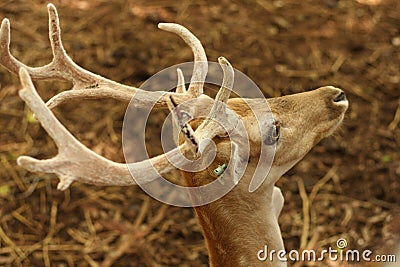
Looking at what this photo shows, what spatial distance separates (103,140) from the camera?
12.6 feet

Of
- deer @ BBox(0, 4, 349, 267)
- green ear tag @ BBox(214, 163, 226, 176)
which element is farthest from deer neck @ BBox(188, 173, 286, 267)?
green ear tag @ BBox(214, 163, 226, 176)

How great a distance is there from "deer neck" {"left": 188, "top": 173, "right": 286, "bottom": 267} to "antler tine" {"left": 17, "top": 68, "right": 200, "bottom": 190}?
0.32 m

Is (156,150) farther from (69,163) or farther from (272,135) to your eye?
(69,163)

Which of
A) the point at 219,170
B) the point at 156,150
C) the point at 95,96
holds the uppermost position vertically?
the point at 95,96

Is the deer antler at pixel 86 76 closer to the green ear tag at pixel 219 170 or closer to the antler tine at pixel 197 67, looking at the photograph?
the antler tine at pixel 197 67

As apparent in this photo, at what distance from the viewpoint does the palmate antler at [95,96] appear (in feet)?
5.64

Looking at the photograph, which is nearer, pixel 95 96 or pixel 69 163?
pixel 69 163

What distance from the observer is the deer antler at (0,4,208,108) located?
6.82 ft

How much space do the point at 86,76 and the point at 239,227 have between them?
2.22 ft

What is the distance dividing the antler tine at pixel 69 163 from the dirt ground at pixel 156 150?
151 cm

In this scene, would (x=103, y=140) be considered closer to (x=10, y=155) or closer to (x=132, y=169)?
(x=10, y=155)

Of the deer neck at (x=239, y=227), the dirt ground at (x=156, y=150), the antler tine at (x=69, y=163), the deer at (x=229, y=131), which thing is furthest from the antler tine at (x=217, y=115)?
the dirt ground at (x=156, y=150)

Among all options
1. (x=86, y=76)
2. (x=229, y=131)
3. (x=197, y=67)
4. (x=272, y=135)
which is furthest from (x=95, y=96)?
(x=272, y=135)

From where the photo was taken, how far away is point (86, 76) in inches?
83.7
